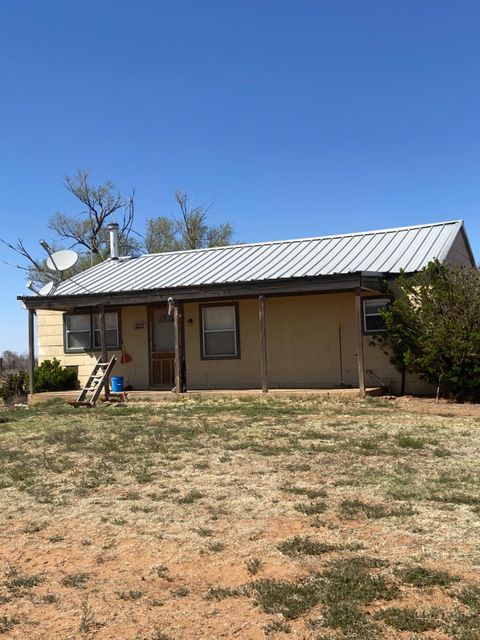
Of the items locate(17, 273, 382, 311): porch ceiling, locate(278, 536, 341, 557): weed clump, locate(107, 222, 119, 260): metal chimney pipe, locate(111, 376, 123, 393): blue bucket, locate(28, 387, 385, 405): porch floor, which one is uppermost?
locate(107, 222, 119, 260): metal chimney pipe

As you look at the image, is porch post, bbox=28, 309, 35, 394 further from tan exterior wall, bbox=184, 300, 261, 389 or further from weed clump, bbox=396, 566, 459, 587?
weed clump, bbox=396, 566, 459, 587

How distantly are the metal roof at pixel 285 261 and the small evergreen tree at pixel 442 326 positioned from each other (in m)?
1.32

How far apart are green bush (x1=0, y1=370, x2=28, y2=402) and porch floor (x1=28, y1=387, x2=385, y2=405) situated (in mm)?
1199

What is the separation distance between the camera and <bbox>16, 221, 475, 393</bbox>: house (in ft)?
49.2

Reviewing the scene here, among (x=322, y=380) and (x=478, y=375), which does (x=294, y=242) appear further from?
(x=478, y=375)

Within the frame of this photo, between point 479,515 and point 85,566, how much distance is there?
3052 millimetres

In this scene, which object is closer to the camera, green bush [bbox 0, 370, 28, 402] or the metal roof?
the metal roof

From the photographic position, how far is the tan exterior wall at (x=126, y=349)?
17781mm

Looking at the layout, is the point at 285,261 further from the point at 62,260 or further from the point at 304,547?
the point at 304,547

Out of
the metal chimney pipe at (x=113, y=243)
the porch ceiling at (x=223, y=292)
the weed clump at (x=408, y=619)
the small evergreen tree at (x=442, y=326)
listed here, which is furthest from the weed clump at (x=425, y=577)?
the metal chimney pipe at (x=113, y=243)

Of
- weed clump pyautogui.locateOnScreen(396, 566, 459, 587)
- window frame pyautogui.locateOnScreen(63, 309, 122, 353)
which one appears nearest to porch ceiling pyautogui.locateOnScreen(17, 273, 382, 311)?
window frame pyautogui.locateOnScreen(63, 309, 122, 353)

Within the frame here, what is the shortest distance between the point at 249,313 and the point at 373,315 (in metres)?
3.18

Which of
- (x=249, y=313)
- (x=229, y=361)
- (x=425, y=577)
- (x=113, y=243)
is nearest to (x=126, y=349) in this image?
(x=229, y=361)

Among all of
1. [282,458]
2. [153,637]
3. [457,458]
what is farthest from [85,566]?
[457,458]
